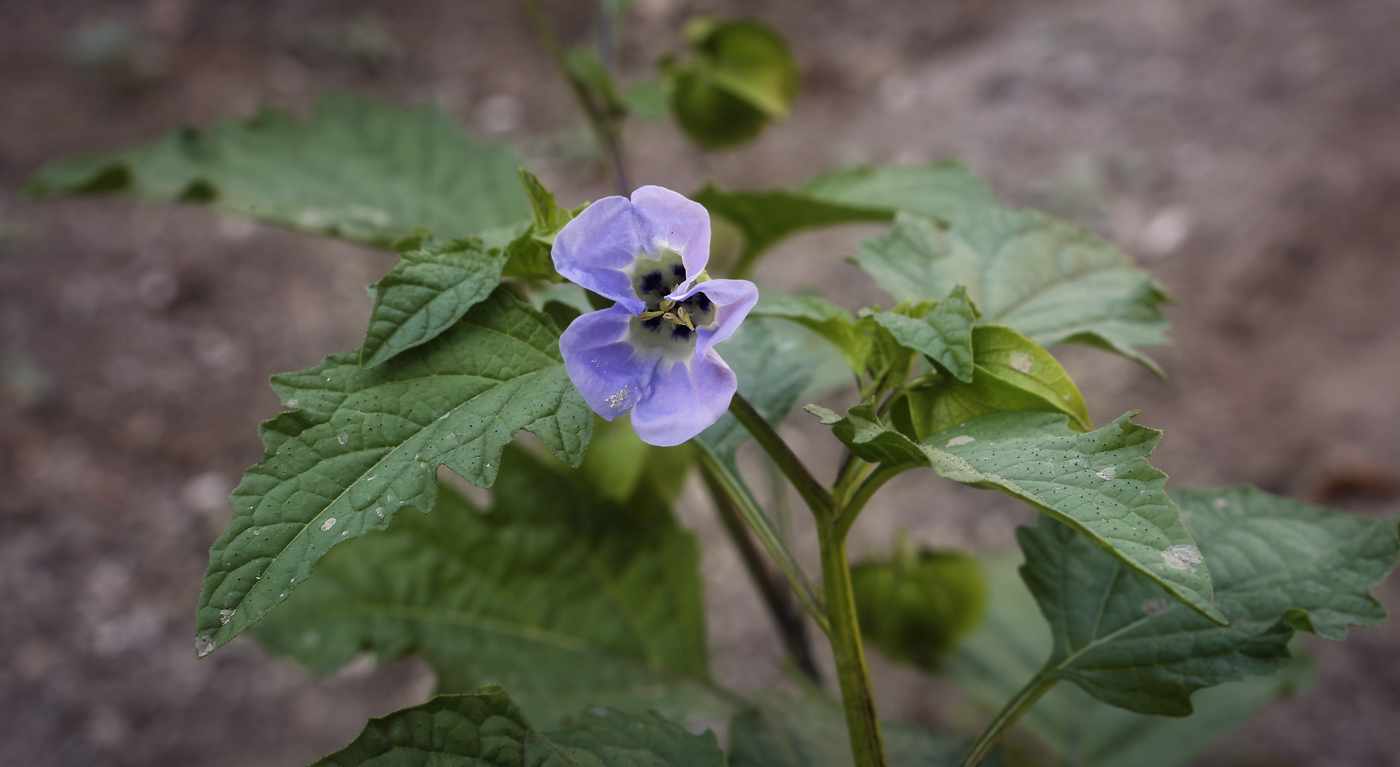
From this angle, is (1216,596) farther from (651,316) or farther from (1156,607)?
(651,316)

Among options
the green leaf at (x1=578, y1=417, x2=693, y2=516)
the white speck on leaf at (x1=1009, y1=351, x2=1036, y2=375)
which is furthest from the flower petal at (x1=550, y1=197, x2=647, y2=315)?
the green leaf at (x1=578, y1=417, x2=693, y2=516)

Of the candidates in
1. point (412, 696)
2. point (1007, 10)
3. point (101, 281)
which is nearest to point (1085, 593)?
point (412, 696)

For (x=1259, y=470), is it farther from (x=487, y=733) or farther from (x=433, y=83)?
(x=433, y=83)

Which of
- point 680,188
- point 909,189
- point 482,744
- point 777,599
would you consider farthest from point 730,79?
point 680,188

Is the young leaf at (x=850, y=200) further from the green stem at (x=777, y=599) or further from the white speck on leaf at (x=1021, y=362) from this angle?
the white speck on leaf at (x=1021, y=362)

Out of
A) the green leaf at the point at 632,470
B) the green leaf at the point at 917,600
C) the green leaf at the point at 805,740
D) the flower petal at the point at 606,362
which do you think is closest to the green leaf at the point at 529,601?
the green leaf at the point at 632,470

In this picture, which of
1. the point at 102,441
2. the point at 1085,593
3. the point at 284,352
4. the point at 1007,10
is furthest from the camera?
the point at 1007,10
